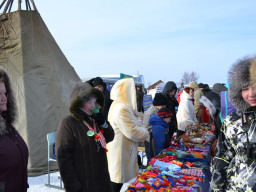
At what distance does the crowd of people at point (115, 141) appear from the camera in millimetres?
1630

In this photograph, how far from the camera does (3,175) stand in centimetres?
175

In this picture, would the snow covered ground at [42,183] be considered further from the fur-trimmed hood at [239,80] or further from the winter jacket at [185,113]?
the fur-trimmed hood at [239,80]

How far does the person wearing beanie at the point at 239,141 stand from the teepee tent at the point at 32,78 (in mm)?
4521

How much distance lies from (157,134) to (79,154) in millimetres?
1685

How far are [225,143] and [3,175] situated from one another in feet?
5.34

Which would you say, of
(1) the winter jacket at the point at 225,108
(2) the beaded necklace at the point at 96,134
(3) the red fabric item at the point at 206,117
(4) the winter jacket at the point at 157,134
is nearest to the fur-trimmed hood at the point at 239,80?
(1) the winter jacket at the point at 225,108

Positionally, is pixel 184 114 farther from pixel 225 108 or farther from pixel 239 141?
pixel 239 141

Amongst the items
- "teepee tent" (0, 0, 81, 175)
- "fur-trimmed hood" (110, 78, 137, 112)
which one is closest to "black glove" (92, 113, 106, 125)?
"fur-trimmed hood" (110, 78, 137, 112)

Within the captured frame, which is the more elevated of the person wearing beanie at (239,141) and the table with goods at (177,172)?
the person wearing beanie at (239,141)

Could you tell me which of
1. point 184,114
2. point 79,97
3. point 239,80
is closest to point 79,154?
point 79,97

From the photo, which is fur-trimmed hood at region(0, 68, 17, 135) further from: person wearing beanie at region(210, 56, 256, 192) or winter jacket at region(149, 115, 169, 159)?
winter jacket at region(149, 115, 169, 159)

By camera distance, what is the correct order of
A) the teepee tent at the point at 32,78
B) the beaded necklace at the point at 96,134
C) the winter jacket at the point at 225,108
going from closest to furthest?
the beaded necklace at the point at 96,134
the winter jacket at the point at 225,108
the teepee tent at the point at 32,78

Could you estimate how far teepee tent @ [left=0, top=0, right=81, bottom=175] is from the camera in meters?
5.42

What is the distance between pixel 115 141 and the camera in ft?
11.2
